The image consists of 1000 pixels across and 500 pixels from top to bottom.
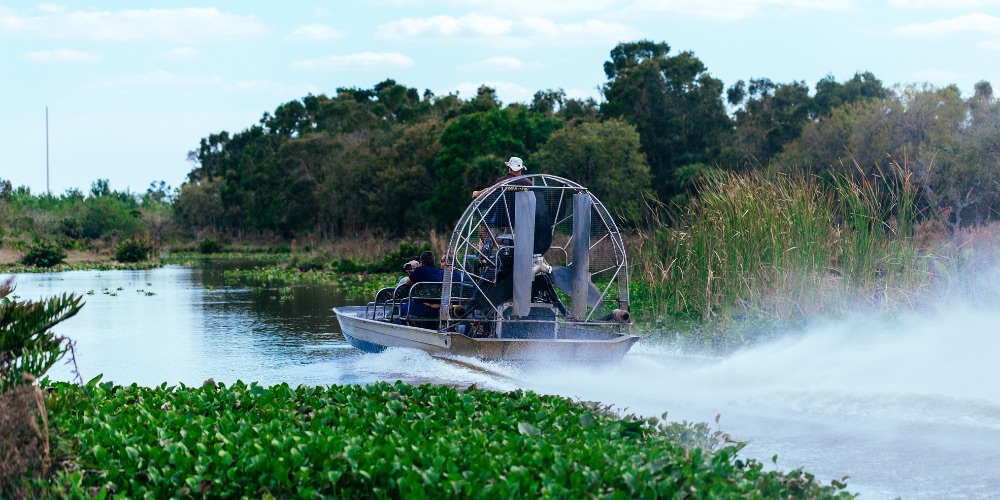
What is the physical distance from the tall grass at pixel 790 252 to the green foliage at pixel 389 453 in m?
7.40

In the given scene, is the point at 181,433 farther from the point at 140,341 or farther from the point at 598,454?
the point at 140,341

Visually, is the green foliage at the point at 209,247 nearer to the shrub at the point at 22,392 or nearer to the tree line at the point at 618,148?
the tree line at the point at 618,148

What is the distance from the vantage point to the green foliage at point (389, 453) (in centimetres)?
623

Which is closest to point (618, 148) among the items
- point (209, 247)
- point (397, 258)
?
point (397, 258)

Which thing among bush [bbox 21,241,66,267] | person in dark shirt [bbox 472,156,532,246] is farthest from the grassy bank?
bush [bbox 21,241,66,267]

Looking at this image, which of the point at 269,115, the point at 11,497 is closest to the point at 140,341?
the point at 11,497

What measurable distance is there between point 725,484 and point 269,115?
86009 mm

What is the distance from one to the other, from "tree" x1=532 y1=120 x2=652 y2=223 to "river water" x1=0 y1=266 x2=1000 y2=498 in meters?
26.1

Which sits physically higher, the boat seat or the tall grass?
the tall grass

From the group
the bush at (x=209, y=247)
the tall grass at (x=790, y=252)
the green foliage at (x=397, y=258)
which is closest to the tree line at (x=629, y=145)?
the bush at (x=209, y=247)

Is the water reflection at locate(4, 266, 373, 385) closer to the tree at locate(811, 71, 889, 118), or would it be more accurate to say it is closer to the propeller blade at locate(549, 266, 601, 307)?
the propeller blade at locate(549, 266, 601, 307)

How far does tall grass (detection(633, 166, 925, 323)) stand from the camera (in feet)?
49.5

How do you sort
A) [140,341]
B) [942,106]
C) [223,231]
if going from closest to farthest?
1. [140,341]
2. [942,106]
3. [223,231]

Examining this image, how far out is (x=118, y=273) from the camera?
153ft
